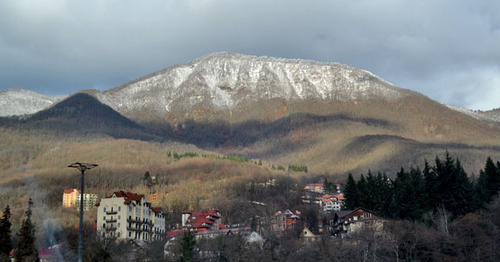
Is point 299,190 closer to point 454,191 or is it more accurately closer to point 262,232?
point 262,232

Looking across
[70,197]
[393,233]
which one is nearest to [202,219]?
[70,197]

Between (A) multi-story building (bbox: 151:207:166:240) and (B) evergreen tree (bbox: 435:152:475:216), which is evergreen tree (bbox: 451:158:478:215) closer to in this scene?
(B) evergreen tree (bbox: 435:152:475:216)

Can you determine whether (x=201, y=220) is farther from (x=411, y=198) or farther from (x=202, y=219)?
(x=411, y=198)

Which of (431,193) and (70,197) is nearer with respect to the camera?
(431,193)

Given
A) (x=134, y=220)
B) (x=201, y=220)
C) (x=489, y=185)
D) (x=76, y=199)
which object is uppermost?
(x=489, y=185)

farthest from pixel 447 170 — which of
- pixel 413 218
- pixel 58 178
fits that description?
pixel 58 178

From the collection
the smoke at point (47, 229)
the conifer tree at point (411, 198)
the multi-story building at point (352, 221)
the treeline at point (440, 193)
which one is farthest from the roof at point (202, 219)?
the conifer tree at point (411, 198)

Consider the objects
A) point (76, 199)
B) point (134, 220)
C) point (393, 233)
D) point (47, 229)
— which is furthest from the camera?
point (76, 199)
